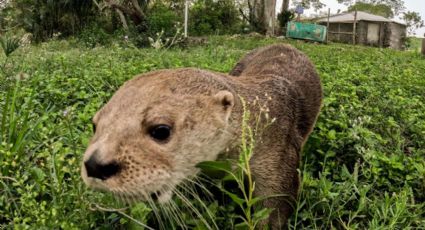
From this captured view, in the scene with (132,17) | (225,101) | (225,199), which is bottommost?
(225,199)

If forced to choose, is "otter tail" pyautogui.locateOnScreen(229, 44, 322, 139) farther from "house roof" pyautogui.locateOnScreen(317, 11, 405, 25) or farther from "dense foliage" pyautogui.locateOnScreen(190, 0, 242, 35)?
"house roof" pyautogui.locateOnScreen(317, 11, 405, 25)

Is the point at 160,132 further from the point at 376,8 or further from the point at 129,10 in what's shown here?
the point at 376,8

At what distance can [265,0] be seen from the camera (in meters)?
22.1

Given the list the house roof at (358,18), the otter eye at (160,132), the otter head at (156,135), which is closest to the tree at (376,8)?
the house roof at (358,18)

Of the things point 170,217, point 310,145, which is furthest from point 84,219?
point 310,145

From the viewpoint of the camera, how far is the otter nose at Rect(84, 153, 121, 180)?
5.74 feet

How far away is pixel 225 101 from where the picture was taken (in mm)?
2320

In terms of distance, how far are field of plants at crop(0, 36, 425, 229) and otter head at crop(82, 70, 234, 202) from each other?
7.2 inches

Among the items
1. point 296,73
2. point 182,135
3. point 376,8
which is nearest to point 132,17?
point 296,73

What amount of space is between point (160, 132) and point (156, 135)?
24mm

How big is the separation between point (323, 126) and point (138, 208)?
6.66 feet

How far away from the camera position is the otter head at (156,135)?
1787mm

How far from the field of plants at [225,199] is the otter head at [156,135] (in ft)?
0.60

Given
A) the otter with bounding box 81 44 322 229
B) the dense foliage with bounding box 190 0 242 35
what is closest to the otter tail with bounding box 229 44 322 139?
the otter with bounding box 81 44 322 229
